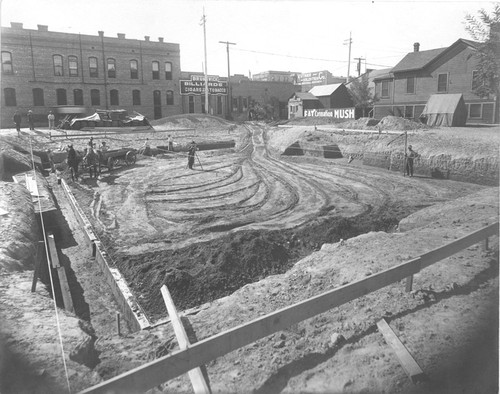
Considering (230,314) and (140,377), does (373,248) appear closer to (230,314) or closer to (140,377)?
(230,314)

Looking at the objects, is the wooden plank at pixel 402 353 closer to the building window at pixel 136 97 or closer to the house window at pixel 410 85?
the house window at pixel 410 85

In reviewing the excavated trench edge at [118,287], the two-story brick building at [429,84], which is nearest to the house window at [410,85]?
the two-story brick building at [429,84]

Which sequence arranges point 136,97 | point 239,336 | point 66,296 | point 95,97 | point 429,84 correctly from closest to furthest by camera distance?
point 239,336, point 66,296, point 429,84, point 95,97, point 136,97

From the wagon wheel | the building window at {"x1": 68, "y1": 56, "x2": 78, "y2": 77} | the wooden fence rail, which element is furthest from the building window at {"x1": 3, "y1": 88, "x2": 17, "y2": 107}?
the wooden fence rail

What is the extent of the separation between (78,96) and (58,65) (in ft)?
11.7

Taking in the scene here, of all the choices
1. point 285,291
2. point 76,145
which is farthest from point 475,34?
point 76,145

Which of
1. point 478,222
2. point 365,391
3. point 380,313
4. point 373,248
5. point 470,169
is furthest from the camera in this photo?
point 470,169

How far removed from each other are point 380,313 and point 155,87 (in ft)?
151

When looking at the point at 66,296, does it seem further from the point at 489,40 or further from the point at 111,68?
the point at 111,68

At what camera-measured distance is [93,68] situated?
42094mm

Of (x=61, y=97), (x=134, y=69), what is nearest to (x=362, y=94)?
(x=134, y=69)

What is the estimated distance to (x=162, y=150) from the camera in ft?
90.1

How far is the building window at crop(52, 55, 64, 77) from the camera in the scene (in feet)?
131

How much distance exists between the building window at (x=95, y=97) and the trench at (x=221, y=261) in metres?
35.5
